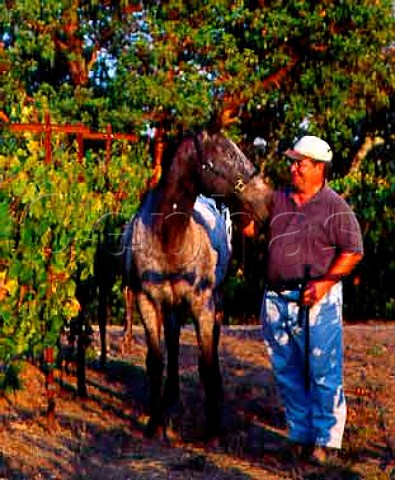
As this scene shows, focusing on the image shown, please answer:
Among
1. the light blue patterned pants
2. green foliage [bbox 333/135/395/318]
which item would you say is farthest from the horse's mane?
green foliage [bbox 333/135/395/318]

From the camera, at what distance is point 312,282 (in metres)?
6.01

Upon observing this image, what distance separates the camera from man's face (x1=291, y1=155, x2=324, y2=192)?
241 inches

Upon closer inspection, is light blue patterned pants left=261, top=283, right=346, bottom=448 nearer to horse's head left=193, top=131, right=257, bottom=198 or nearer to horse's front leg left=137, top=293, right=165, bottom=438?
horse's head left=193, top=131, right=257, bottom=198

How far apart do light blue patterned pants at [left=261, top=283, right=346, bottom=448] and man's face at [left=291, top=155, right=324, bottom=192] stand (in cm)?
67

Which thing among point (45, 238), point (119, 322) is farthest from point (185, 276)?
point (119, 322)

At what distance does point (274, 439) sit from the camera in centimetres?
726

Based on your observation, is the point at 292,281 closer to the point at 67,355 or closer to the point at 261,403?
the point at 261,403

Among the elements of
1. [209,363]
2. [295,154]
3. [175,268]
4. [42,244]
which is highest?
[295,154]

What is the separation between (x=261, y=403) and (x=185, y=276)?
1.75m

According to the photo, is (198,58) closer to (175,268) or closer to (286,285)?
(175,268)

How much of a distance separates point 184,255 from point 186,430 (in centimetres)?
137

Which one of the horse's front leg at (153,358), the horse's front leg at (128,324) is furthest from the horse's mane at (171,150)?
the horse's front leg at (128,324)

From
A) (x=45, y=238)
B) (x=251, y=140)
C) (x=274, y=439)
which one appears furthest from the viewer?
(x=251, y=140)

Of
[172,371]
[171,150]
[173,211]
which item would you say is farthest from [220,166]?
[172,371]
